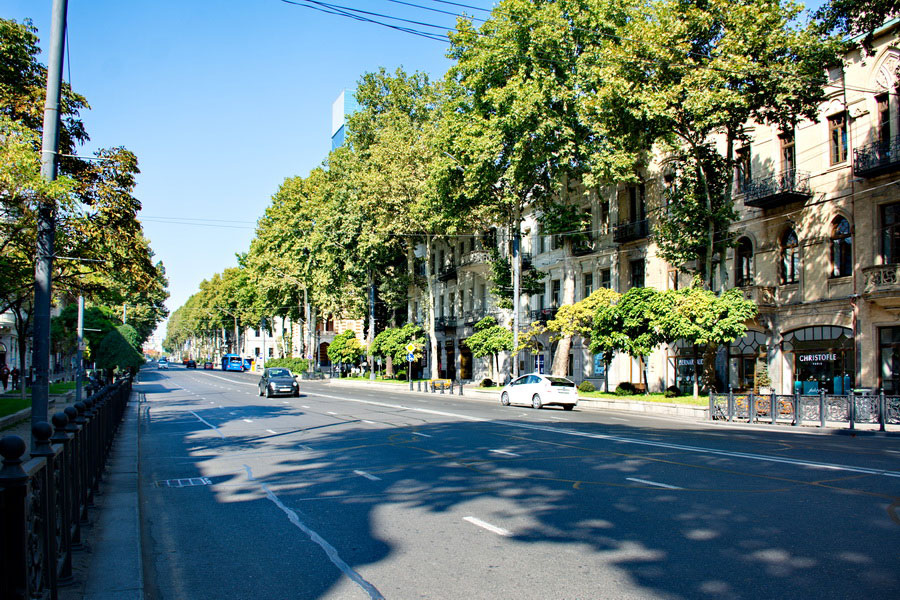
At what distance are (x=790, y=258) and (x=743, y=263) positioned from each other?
2.64 m

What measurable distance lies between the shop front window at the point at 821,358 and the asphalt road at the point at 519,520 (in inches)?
547

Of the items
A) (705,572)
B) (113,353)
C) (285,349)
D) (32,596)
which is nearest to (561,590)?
(705,572)

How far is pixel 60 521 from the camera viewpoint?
5094 millimetres

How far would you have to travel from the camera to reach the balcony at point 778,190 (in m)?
28.8

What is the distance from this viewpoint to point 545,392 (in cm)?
3128

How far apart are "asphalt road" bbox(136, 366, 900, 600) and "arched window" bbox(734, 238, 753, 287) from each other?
709 inches

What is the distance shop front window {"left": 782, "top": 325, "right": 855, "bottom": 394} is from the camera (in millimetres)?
27703

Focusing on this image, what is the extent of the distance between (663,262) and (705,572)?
32.8m

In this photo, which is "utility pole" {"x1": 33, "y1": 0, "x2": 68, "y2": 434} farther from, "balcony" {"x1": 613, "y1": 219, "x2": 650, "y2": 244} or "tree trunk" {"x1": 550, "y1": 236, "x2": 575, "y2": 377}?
"balcony" {"x1": 613, "y1": 219, "x2": 650, "y2": 244}

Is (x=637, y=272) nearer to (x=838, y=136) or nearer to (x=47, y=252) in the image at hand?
(x=838, y=136)

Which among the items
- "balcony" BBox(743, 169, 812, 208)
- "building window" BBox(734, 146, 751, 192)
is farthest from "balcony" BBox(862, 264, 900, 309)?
"building window" BBox(734, 146, 751, 192)

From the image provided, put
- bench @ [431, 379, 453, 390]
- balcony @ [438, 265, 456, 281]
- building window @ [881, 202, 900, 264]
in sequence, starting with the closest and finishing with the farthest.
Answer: building window @ [881, 202, 900, 264] → bench @ [431, 379, 453, 390] → balcony @ [438, 265, 456, 281]

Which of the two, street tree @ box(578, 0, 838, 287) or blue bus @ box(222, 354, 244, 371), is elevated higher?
street tree @ box(578, 0, 838, 287)

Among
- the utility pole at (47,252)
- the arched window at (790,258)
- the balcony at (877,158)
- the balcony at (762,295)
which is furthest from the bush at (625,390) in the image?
the utility pole at (47,252)
